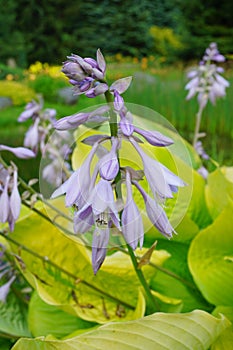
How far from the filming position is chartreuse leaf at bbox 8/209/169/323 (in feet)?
2.02

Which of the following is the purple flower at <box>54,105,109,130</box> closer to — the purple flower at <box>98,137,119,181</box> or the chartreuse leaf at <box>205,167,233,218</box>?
the purple flower at <box>98,137,119,181</box>

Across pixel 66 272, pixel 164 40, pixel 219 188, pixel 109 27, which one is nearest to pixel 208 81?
pixel 219 188

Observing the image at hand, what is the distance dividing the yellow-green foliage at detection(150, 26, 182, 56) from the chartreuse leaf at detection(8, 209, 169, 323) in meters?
7.09

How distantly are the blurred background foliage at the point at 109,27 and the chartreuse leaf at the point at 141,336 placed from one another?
711cm

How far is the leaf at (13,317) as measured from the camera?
625 mm

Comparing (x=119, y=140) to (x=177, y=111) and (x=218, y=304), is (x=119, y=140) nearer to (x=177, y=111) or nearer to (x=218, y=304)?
(x=218, y=304)

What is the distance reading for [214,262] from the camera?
2.00 feet

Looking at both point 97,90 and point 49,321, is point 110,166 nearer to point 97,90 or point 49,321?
point 97,90

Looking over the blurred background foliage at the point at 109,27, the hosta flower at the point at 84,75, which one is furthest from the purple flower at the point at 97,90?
the blurred background foliage at the point at 109,27

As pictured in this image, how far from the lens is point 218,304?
2.00 feet

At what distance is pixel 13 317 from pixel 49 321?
5cm

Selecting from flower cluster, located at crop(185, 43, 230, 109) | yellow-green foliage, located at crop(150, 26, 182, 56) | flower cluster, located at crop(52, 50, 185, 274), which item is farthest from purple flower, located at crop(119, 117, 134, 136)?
yellow-green foliage, located at crop(150, 26, 182, 56)

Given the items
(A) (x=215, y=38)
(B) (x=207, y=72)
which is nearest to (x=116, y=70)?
(A) (x=215, y=38)

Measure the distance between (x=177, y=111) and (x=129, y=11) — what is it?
16.9 feet
